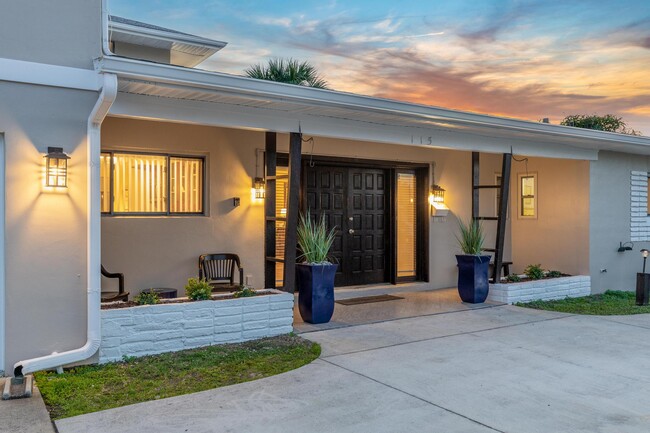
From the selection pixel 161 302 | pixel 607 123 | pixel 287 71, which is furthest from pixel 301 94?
pixel 607 123

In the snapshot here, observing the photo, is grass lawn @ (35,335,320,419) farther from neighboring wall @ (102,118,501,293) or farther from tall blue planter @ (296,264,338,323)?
neighboring wall @ (102,118,501,293)

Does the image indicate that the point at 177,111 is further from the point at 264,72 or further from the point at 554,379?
the point at 264,72

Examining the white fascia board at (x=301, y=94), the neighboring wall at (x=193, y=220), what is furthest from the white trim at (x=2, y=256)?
the neighboring wall at (x=193, y=220)

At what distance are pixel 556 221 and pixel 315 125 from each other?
19.0ft

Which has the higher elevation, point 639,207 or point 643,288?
point 639,207

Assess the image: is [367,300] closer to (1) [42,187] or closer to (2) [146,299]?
(2) [146,299]

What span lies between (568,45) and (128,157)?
9.27 m

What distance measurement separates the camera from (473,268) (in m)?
8.02

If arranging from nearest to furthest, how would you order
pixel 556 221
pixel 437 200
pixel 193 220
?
pixel 193 220 < pixel 437 200 < pixel 556 221

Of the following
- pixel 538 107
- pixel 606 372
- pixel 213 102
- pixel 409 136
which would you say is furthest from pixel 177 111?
pixel 538 107

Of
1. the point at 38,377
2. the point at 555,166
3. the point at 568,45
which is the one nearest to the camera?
the point at 38,377

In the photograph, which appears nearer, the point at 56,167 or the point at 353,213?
the point at 56,167

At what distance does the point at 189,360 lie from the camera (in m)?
5.05

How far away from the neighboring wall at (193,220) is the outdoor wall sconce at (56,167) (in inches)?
84.0
